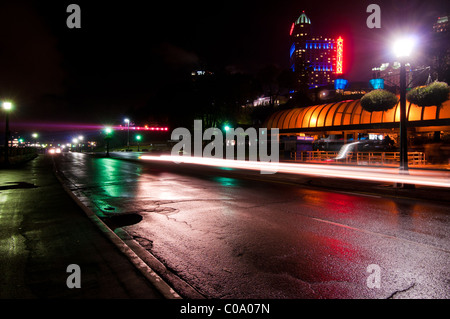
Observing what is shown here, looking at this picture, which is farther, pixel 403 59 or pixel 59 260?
pixel 403 59

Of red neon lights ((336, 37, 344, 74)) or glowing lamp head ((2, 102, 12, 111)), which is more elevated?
red neon lights ((336, 37, 344, 74))

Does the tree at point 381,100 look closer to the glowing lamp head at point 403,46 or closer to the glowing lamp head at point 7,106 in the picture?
the glowing lamp head at point 403,46

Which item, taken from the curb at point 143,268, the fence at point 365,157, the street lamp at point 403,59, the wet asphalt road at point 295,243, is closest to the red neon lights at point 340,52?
the fence at point 365,157

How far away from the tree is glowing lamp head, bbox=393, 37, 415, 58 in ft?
43.8

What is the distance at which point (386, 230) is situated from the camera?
6.12 m

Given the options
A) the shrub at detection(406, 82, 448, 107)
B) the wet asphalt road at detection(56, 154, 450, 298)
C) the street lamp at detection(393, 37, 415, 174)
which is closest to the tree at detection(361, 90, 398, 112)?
the shrub at detection(406, 82, 448, 107)

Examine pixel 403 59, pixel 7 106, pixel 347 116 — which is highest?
pixel 7 106

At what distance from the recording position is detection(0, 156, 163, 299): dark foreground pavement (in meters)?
3.43

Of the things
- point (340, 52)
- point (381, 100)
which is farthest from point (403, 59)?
point (340, 52)

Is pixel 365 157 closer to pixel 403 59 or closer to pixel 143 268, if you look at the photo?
pixel 403 59

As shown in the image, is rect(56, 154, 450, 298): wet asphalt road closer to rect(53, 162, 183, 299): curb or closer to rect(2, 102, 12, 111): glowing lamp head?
rect(53, 162, 183, 299): curb

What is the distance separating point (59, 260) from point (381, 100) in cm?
2578

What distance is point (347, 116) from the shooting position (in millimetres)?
28781
